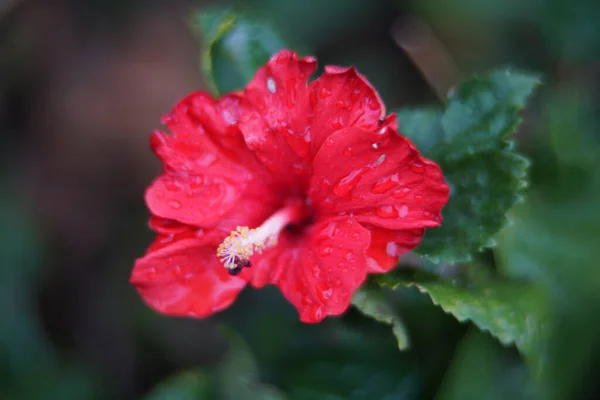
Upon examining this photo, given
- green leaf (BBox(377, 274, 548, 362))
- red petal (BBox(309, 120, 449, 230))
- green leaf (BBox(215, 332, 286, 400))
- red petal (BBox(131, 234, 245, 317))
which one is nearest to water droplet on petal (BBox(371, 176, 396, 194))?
red petal (BBox(309, 120, 449, 230))

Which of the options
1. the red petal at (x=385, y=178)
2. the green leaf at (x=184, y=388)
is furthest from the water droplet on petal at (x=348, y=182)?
the green leaf at (x=184, y=388)

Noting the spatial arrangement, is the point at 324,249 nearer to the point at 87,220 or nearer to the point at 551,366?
the point at 551,366

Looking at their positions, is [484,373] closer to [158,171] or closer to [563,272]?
[563,272]

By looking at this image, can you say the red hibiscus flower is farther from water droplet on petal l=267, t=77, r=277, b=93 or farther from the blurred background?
the blurred background

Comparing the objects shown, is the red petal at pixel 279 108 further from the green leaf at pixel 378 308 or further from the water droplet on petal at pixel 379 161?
the green leaf at pixel 378 308

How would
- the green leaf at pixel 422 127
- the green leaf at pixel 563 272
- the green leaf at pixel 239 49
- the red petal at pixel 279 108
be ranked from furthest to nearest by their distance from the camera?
1. the green leaf at pixel 563 272
2. the green leaf at pixel 239 49
3. the green leaf at pixel 422 127
4. the red petal at pixel 279 108

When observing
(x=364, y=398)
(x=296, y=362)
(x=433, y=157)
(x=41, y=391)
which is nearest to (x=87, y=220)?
(x=41, y=391)
